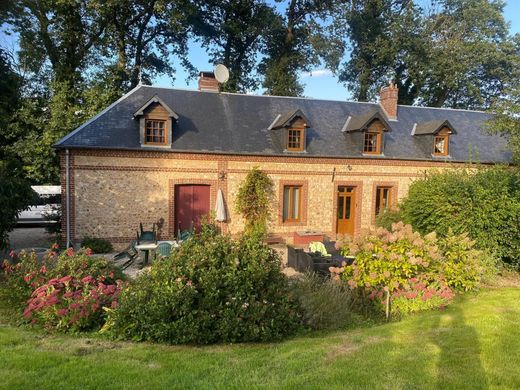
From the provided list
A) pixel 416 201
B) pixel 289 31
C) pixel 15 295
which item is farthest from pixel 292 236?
pixel 289 31

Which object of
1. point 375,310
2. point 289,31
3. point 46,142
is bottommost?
point 375,310

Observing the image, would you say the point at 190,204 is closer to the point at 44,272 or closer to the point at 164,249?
the point at 164,249

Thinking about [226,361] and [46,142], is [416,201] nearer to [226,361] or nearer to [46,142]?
[226,361]

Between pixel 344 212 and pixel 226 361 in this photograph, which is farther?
pixel 344 212

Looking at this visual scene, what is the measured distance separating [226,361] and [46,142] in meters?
18.4

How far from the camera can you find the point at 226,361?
4.66m

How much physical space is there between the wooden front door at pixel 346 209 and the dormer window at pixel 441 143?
477 centimetres

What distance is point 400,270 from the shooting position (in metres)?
7.56

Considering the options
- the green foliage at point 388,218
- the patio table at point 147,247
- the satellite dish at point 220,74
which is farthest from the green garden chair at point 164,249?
the satellite dish at point 220,74

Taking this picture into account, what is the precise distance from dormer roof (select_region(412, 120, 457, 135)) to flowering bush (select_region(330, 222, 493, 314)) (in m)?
11.3

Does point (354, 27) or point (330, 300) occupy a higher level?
point (354, 27)

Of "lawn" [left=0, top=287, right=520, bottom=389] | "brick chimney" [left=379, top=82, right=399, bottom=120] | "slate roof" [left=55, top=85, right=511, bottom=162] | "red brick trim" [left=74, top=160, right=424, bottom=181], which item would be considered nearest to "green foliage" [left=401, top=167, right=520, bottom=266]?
"slate roof" [left=55, top=85, right=511, bottom=162]

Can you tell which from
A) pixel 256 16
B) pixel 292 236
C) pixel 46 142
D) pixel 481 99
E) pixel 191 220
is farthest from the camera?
pixel 481 99

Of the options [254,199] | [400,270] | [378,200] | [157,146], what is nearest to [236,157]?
[254,199]
